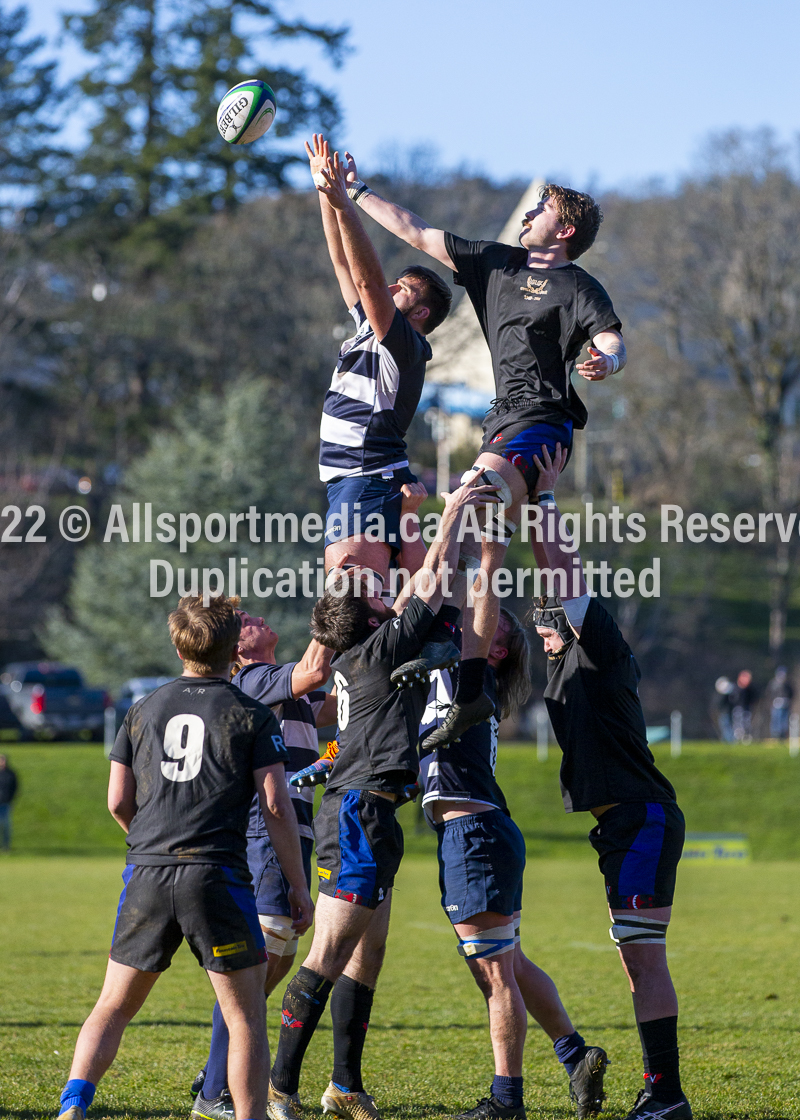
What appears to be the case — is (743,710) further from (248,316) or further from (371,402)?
(371,402)

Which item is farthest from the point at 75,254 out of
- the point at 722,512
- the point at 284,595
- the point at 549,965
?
the point at 549,965

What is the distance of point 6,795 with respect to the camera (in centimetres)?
2073

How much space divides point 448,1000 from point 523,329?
5.28 metres

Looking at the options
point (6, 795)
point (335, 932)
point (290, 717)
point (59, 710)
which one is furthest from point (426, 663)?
point (59, 710)

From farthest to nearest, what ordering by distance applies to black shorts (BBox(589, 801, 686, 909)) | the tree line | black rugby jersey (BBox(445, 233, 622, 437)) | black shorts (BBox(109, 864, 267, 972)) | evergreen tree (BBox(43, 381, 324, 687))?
the tree line
evergreen tree (BBox(43, 381, 324, 687))
black rugby jersey (BBox(445, 233, 622, 437))
black shorts (BBox(589, 801, 686, 909))
black shorts (BBox(109, 864, 267, 972))

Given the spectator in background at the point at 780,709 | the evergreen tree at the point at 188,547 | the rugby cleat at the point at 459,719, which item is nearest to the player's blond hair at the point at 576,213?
the rugby cleat at the point at 459,719

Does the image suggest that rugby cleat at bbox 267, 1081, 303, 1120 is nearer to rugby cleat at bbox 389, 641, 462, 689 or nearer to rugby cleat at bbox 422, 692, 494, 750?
rugby cleat at bbox 422, 692, 494, 750

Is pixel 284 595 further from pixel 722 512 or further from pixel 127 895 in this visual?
pixel 127 895

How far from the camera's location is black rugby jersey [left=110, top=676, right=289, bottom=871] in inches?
161

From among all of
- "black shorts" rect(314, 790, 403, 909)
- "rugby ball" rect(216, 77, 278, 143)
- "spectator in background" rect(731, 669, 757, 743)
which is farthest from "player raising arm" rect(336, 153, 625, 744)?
"spectator in background" rect(731, 669, 757, 743)

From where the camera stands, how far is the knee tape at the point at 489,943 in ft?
16.4

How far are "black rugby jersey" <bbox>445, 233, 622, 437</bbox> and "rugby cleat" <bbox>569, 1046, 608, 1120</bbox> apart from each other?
2.91 meters

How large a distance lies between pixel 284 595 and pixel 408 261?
12308mm

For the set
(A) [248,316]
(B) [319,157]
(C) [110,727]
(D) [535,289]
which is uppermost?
(A) [248,316]
